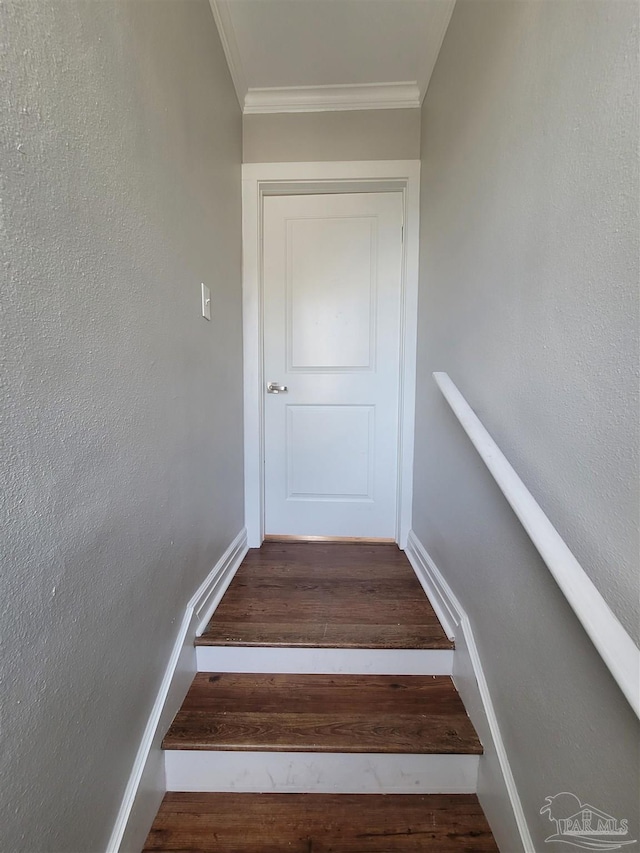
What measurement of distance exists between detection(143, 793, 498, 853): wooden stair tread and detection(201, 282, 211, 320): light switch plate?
147 cm

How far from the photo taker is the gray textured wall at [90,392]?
1.61 ft

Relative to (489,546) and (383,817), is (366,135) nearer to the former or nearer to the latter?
(489,546)

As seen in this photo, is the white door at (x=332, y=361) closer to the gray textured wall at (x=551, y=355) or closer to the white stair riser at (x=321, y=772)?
the gray textured wall at (x=551, y=355)

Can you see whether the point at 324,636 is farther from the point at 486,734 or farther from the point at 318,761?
the point at 486,734

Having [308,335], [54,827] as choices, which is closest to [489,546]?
[54,827]

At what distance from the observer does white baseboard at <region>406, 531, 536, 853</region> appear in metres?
0.76

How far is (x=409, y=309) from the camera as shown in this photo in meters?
1.71

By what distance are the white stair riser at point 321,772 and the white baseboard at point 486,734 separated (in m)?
0.08

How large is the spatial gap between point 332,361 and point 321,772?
1.63 metres

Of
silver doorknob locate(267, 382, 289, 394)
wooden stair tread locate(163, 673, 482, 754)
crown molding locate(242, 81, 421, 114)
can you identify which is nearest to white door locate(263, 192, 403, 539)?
silver doorknob locate(267, 382, 289, 394)

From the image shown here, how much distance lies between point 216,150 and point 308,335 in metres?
0.87

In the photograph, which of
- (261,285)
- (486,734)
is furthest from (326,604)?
(261,285)

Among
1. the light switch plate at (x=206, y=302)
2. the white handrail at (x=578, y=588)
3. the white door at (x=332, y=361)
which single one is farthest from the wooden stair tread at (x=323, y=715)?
the light switch plate at (x=206, y=302)

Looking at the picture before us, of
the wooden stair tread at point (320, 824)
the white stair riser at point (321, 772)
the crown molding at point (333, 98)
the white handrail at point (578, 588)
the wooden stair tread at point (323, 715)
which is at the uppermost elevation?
the crown molding at point (333, 98)
